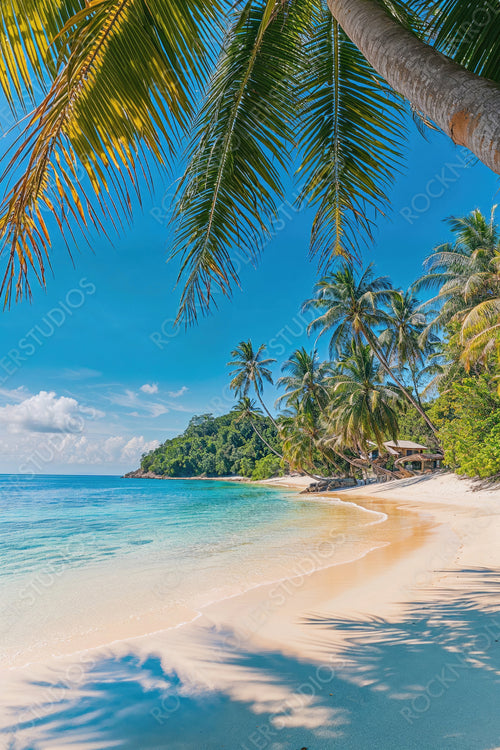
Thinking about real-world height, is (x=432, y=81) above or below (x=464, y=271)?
below

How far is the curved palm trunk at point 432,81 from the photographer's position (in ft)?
4.25

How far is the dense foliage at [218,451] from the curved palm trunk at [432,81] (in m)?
51.2

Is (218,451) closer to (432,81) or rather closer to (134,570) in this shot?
(134,570)

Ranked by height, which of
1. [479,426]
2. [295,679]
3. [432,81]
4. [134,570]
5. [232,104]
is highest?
[232,104]

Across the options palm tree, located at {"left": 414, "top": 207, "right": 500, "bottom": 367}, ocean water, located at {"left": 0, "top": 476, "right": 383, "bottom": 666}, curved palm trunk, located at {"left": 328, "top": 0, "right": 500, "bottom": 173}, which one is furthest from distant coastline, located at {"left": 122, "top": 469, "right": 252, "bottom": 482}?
curved palm trunk, located at {"left": 328, "top": 0, "right": 500, "bottom": 173}

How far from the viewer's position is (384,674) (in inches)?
116

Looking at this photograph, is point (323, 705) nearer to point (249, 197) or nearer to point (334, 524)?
point (249, 197)

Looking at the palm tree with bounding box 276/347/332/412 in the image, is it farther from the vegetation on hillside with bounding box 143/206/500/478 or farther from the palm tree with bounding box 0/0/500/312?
the palm tree with bounding box 0/0/500/312

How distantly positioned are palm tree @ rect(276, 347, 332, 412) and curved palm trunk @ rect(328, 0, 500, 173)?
2994 centimetres

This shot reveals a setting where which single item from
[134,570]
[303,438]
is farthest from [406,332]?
[134,570]

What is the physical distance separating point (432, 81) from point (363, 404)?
22893 mm

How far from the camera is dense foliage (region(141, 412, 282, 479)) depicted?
206 feet

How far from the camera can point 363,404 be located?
2342 cm

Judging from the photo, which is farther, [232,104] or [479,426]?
[479,426]
